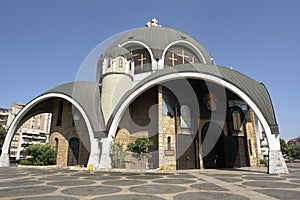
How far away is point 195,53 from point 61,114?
16.6 meters

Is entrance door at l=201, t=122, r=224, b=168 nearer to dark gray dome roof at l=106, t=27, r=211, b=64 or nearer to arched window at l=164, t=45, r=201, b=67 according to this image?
arched window at l=164, t=45, r=201, b=67

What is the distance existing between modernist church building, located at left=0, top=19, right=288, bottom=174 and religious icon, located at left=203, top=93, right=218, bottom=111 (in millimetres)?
82

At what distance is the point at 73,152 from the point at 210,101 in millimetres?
13987

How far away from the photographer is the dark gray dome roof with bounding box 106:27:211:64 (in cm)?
2280

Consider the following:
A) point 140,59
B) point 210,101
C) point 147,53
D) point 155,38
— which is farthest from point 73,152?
point 155,38

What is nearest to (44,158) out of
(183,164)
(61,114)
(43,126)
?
(61,114)

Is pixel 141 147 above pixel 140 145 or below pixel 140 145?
below

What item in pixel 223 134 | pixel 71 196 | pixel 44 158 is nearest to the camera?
pixel 71 196

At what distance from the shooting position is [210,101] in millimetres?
18000

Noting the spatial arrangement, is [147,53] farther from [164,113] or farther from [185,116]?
[185,116]

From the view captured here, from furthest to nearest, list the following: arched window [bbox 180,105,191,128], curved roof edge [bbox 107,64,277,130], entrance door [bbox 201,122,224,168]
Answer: entrance door [bbox 201,122,224,168]
arched window [bbox 180,105,191,128]
curved roof edge [bbox 107,64,277,130]

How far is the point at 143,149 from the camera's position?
50.9 ft

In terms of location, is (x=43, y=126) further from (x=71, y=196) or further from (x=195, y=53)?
(x=71, y=196)

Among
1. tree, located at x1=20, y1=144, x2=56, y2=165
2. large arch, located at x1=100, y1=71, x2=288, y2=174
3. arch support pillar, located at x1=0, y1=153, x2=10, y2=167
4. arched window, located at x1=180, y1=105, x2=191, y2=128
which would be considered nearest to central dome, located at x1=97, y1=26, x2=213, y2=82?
large arch, located at x1=100, y1=71, x2=288, y2=174
